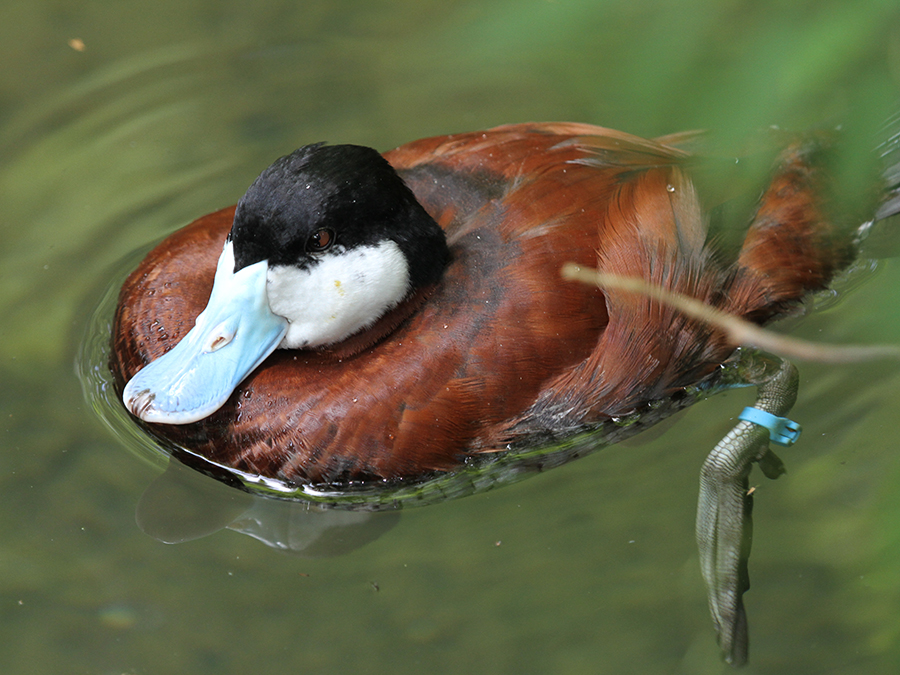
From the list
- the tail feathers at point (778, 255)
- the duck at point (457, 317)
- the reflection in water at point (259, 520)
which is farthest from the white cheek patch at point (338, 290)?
the tail feathers at point (778, 255)

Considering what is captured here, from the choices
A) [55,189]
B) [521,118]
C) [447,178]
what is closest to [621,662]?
[447,178]

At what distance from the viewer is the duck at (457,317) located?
2.16m

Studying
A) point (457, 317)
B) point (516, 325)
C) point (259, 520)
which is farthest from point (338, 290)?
point (259, 520)

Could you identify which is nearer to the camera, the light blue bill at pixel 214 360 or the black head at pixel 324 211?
the black head at pixel 324 211

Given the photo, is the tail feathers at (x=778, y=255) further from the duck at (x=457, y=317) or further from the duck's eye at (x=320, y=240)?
the duck's eye at (x=320, y=240)

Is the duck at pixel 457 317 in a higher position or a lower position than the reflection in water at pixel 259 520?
higher

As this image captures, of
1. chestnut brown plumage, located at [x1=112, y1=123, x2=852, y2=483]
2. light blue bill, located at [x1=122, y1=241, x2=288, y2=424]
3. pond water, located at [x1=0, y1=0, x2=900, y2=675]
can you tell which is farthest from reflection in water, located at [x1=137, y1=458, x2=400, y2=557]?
light blue bill, located at [x1=122, y1=241, x2=288, y2=424]

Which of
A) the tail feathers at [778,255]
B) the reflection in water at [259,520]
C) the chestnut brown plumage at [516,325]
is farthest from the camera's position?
A: the reflection in water at [259,520]

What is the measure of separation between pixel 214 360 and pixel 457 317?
0.63 meters

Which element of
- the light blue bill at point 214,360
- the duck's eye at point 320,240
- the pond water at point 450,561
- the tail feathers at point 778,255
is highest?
the duck's eye at point 320,240

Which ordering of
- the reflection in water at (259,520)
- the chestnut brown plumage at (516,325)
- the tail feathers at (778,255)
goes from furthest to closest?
the reflection in water at (259,520)
the tail feathers at (778,255)
the chestnut brown plumage at (516,325)

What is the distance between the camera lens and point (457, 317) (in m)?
2.21

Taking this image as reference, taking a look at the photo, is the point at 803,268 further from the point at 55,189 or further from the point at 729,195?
the point at 55,189

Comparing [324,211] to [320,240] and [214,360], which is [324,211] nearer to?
[320,240]
